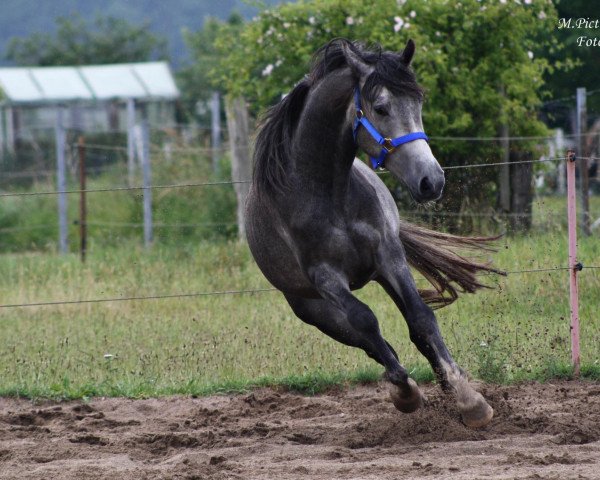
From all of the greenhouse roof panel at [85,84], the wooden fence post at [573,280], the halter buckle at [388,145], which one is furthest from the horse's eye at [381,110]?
the greenhouse roof panel at [85,84]

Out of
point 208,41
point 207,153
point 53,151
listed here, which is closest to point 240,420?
point 207,153

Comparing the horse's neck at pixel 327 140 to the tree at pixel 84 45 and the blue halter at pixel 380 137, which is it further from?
the tree at pixel 84 45

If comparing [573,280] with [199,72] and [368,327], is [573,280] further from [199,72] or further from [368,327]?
[199,72]

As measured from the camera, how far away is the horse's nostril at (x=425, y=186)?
4.67m

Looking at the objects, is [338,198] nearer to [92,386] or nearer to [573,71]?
[92,386]

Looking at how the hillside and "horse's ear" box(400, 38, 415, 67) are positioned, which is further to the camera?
Answer: the hillside

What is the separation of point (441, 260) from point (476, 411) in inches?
61.7

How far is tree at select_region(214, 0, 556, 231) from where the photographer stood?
11297 mm

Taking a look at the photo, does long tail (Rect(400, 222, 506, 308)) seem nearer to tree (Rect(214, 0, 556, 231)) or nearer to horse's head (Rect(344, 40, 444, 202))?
horse's head (Rect(344, 40, 444, 202))

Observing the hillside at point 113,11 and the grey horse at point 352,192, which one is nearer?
the grey horse at point 352,192

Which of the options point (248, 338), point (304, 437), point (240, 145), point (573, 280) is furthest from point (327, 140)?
point (240, 145)

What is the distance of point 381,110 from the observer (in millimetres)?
4930

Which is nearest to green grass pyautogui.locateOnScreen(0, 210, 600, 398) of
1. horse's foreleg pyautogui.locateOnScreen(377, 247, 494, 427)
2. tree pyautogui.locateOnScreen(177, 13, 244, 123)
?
horse's foreleg pyautogui.locateOnScreen(377, 247, 494, 427)

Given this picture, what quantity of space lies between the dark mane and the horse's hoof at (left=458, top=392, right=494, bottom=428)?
1491 mm
